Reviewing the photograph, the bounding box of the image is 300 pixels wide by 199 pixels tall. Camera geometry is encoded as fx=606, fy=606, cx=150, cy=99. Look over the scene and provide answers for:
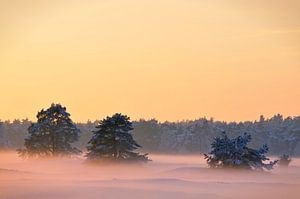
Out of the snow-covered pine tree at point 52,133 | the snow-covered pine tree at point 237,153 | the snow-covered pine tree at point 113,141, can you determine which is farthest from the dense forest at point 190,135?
the snow-covered pine tree at point 237,153

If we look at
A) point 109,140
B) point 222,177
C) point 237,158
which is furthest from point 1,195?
point 109,140

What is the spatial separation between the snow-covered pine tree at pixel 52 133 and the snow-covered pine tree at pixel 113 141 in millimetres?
11709

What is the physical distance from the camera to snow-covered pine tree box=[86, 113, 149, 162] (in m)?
41.4

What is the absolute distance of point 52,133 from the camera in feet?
176

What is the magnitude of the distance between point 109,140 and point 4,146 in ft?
316

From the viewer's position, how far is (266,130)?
166m

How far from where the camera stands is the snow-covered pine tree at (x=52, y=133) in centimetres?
5334

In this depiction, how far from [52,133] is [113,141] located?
13447 mm

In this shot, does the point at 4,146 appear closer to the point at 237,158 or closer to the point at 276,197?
the point at 237,158

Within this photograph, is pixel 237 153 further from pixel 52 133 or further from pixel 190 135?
pixel 190 135

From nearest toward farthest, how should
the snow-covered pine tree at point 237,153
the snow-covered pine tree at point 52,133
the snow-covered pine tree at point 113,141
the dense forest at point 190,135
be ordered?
1. the snow-covered pine tree at point 237,153
2. the snow-covered pine tree at point 113,141
3. the snow-covered pine tree at point 52,133
4. the dense forest at point 190,135

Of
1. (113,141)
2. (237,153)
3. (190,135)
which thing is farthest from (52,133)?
(190,135)

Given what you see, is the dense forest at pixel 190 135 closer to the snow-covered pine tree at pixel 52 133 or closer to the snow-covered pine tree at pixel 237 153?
the snow-covered pine tree at pixel 52 133

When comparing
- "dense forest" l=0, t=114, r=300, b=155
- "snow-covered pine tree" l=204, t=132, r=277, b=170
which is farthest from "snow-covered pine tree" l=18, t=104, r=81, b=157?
"dense forest" l=0, t=114, r=300, b=155
